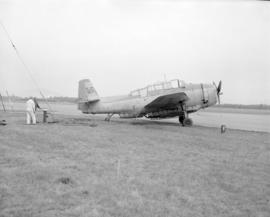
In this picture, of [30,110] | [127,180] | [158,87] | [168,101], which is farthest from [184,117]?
[127,180]

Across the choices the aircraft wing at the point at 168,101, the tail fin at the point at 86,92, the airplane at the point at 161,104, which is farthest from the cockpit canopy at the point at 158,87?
the tail fin at the point at 86,92

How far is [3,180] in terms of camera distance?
4.17 m

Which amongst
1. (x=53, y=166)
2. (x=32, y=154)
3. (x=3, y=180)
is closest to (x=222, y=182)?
(x=53, y=166)

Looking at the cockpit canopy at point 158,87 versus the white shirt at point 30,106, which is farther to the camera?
the cockpit canopy at point 158,87

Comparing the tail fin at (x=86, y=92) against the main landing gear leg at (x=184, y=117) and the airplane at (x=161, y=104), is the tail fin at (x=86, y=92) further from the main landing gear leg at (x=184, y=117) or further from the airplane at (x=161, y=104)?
the main landing gear leg at (x=184, y=117)

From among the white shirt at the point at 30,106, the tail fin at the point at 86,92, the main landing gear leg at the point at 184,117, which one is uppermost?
the tail fin at the point at 86,92

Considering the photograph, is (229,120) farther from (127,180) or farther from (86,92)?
(127,180)

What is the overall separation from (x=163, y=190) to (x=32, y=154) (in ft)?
11.7

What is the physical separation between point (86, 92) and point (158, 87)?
4.68 m

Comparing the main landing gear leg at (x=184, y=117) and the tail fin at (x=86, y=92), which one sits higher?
the tail fin at (x=86, y=92)

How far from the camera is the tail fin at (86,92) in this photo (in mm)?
15938

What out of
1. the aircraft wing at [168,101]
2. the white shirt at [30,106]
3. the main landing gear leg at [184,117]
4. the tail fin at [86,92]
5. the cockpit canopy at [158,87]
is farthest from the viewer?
the tail fin at [86,92]

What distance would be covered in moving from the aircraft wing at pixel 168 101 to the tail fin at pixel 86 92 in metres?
3.79

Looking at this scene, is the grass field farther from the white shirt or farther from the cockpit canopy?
the cockpit canopy
